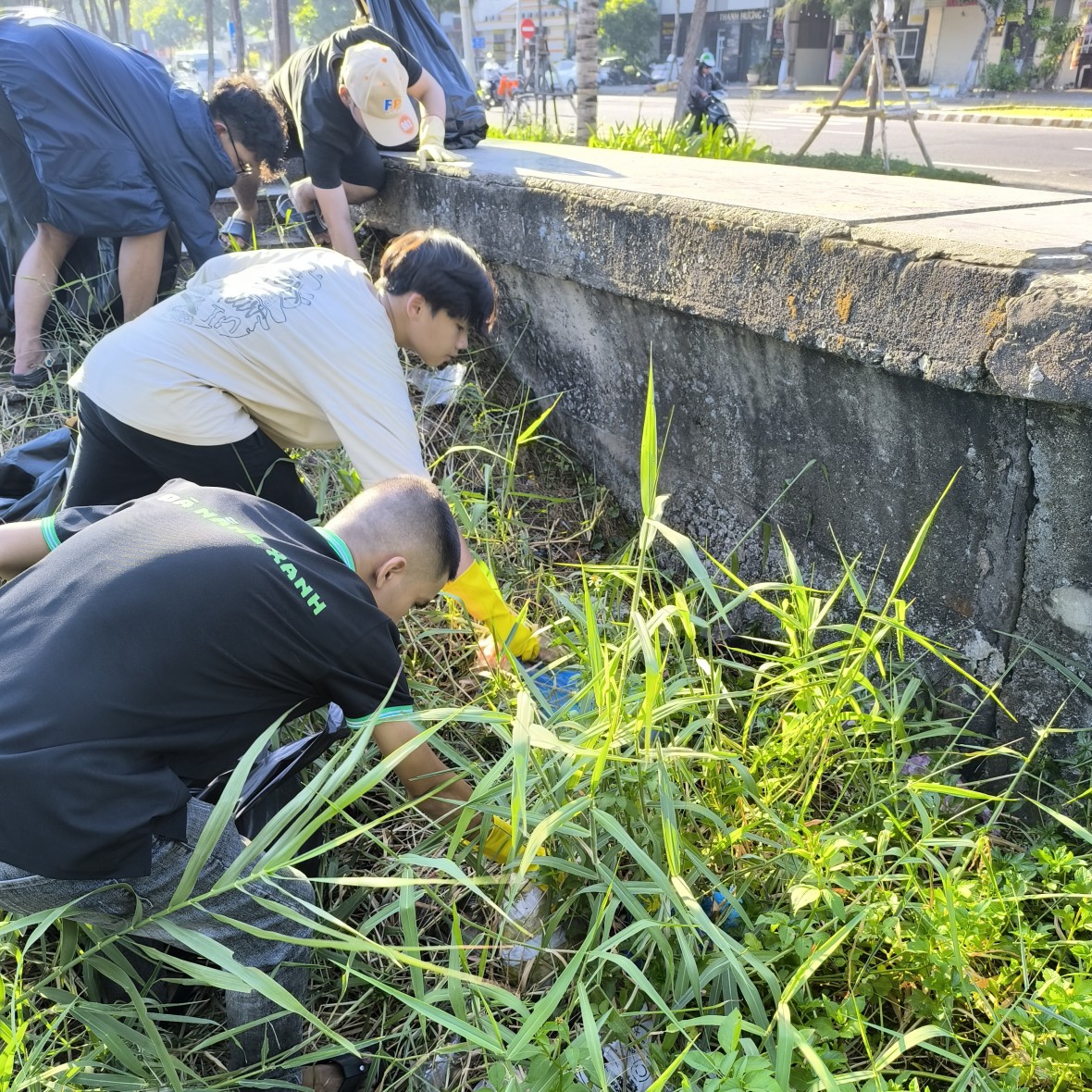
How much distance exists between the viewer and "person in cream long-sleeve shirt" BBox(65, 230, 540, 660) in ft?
7.12

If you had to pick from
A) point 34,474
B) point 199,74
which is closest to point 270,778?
point 34,474

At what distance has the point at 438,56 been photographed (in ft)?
15.5

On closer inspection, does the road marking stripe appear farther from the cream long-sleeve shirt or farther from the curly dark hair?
the cream long-sleeve shirt

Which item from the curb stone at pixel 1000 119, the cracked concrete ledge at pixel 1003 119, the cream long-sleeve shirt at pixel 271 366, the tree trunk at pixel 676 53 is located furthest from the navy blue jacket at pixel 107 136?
the tree trunk at pixel 676 53

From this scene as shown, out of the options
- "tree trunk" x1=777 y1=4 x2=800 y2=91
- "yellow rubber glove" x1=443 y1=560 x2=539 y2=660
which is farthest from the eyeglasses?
"tree trunk" x1=777 y1=4 x2=800 y2=91

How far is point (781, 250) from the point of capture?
217 cm

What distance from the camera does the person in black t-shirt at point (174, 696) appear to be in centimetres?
137

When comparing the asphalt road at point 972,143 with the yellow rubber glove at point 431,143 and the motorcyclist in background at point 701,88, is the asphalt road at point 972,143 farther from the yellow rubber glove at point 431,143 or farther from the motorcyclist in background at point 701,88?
the yellow rubber glove at point 431,143

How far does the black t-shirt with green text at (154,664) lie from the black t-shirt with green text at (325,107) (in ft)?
8.01

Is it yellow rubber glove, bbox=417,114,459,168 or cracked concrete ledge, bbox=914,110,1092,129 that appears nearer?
yellow rubber glove, bbox=417,114,459,168

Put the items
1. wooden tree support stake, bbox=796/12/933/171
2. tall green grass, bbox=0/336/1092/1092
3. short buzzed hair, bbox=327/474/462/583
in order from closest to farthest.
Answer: tall green grass, bbox=0/336/1092/1092 < short buzzed hair, bbox=327/474/462/583 < wooden tree support stake, bbox=796/12/933/171

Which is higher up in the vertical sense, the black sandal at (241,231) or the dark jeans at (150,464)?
the black sandal at (241,231)

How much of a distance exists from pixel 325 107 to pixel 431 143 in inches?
19.0

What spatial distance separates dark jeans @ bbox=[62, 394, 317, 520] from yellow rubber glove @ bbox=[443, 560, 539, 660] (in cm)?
58
